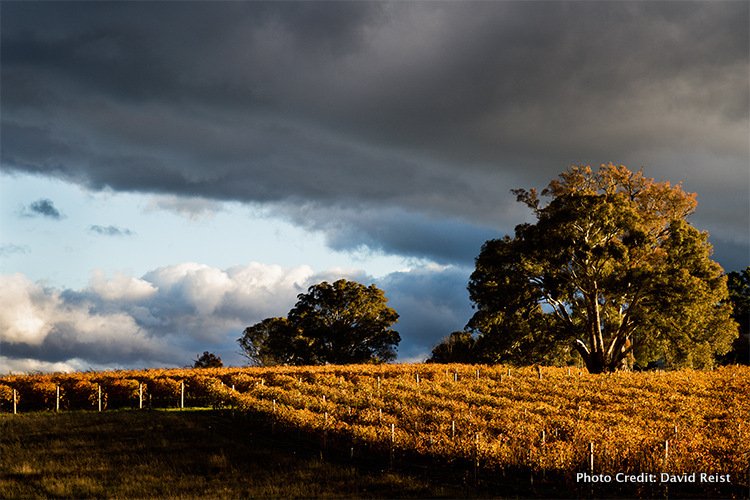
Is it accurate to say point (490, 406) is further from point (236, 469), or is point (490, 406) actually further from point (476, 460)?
point (236, 469)

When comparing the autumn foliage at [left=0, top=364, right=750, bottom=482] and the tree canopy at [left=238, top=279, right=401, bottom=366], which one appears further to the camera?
the tree canopy at [left=238, top=279, right=401, bottom=366]

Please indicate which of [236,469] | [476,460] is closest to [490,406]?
[476,460]

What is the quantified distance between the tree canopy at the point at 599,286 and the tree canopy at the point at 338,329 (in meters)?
20.7

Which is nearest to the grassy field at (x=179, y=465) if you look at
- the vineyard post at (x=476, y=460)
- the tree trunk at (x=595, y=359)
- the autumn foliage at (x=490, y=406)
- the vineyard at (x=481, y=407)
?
the vineyard post at (x=476, y=460)

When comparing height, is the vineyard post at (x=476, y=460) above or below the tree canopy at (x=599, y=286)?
below

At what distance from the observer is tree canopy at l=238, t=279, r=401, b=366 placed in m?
69.0

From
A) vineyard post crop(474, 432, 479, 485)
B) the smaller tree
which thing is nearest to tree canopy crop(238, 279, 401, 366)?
the smaller tree

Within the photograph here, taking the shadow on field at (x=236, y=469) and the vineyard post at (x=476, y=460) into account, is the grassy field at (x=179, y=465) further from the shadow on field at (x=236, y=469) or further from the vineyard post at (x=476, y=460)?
the vineyard post at (x=476, y=460)

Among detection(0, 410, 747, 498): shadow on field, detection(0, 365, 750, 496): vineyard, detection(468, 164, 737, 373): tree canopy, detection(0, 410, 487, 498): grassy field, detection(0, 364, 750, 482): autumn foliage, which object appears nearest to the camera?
detection(0, 410, 747, 498): shadow on field

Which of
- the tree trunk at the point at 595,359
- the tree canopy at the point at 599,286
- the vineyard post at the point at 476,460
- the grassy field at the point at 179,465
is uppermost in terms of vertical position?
the tree canopy at the point at 599,286

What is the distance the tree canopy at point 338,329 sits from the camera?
69.0 m

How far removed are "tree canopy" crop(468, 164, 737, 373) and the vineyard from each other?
8.55 ft

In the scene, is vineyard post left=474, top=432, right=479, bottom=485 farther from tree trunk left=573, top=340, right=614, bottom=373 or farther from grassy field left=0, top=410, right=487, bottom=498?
tree trunk left=573, top=340, right=614, bottom=373

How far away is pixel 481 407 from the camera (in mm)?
32031
